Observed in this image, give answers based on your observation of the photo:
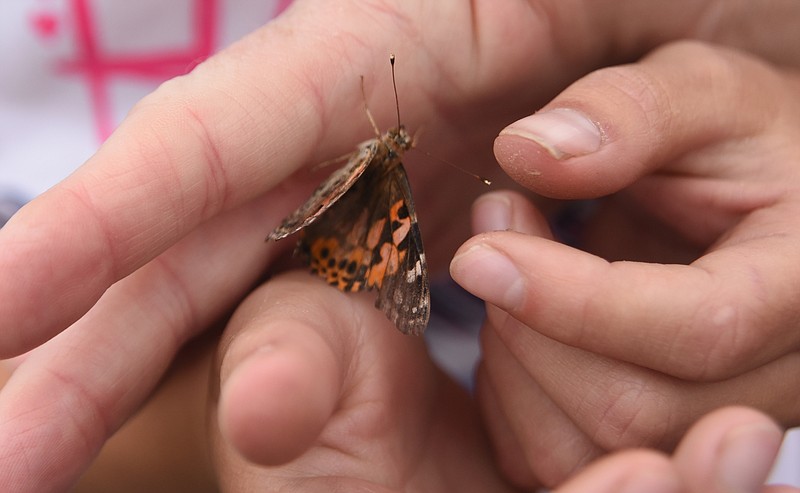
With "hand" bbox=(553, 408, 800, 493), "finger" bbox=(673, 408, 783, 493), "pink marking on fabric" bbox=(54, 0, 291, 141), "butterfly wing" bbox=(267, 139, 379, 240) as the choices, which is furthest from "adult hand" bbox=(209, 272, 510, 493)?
"pink marking on fabric" bbox=(54, 0, 291, 141)

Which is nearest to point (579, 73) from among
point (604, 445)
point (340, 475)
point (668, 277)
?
point (668, 277)

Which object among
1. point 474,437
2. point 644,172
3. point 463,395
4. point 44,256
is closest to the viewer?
point 44,256

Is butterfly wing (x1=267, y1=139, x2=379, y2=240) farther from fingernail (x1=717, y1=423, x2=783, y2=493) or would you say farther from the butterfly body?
fingernail (x1=717, y1=423, x2=783, y2=493)

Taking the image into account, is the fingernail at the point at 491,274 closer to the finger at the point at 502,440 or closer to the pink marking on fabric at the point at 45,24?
the finger at the point at 502,440

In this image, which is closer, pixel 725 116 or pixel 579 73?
pixel 725 116

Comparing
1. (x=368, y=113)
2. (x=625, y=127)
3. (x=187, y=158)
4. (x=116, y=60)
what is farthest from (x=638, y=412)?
(x=116, y=60)

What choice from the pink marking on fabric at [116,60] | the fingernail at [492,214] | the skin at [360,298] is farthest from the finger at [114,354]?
the pink marking on fabric at [116,60]

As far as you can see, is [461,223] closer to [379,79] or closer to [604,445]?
[379,79]
